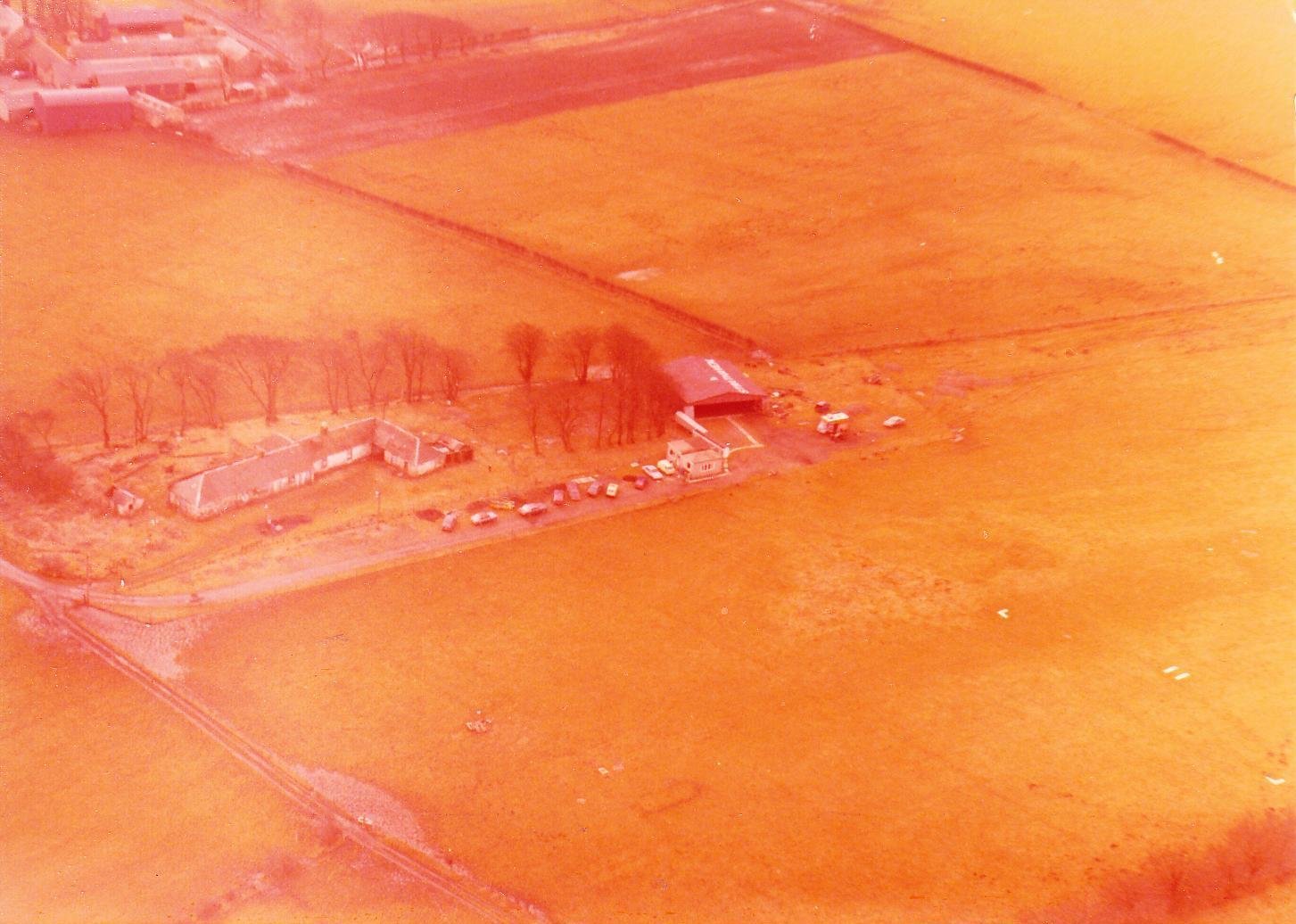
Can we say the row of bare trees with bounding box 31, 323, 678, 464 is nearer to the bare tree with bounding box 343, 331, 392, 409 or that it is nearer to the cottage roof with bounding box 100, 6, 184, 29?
the bare tree with bounding box 343, 331, 392, 409

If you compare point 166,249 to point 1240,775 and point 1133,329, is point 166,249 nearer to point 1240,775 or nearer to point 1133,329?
point 1133,329

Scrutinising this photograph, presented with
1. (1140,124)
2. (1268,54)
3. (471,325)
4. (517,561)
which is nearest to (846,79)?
(1140,124)

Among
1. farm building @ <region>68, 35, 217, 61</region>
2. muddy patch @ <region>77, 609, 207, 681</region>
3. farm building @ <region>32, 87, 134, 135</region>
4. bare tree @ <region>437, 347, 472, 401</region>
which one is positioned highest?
farm building @ <region>68, 35, 217, 61</region>

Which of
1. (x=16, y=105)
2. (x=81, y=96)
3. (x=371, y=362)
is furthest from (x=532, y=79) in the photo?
(x=371, y=362)

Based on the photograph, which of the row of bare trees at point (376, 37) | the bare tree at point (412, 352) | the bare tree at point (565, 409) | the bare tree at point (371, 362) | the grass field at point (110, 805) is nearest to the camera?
the grass field at point (110, 805)

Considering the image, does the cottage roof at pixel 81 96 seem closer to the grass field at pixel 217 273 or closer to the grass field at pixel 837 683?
the grass field at pixel 217 273

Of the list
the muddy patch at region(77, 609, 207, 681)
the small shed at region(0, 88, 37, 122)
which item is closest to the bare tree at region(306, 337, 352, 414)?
the muddy patch at region(77, 609, 207, 681)

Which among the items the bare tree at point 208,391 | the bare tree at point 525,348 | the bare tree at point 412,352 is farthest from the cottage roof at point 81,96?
the bare tree at point 525,348
